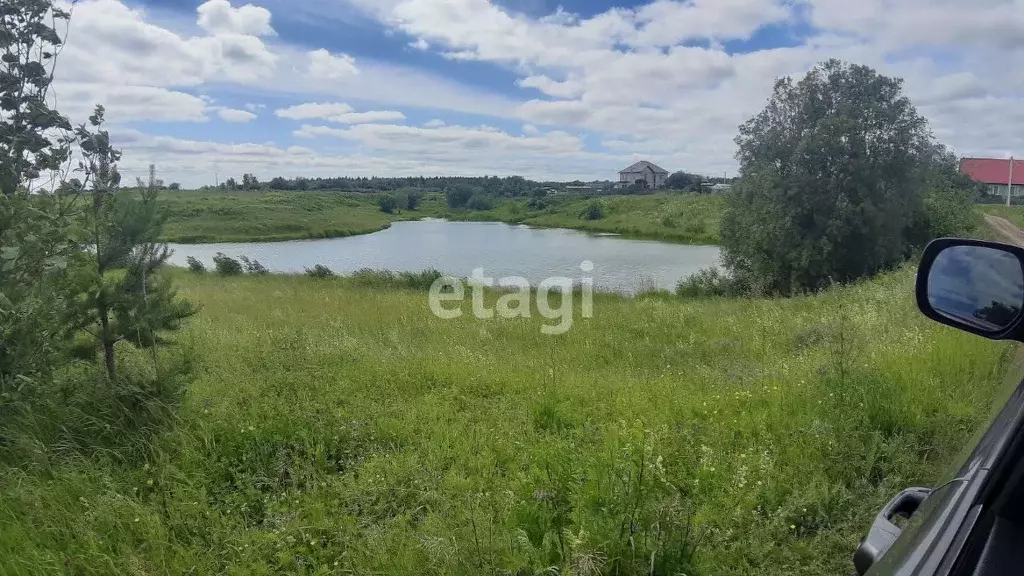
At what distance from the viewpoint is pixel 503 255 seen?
37.2 m

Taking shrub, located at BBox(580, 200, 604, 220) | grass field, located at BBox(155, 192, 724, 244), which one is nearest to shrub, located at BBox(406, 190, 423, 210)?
grass field, located at BBox(155, 192, 724, 244)

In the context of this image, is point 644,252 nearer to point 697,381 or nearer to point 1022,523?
point 697,381

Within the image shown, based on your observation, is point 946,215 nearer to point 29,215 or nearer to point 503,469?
point 503,469

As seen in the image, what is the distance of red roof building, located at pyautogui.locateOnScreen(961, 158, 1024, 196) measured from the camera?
54000 mm

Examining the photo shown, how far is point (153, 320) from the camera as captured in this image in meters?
3.92

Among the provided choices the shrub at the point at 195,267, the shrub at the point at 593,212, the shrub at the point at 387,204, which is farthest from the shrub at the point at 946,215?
the shrub at the point at 387,204

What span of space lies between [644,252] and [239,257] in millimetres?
24799

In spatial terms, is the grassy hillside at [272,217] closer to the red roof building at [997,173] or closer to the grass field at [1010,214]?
the grass field at [1010,214]

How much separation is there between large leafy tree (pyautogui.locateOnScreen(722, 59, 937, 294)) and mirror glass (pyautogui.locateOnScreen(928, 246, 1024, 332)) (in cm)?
1843

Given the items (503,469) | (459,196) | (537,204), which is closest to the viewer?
(503,469)

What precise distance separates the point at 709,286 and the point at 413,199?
65685mm

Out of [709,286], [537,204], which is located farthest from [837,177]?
[537,204]

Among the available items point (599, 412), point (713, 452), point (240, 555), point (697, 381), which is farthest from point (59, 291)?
point (697, 381)

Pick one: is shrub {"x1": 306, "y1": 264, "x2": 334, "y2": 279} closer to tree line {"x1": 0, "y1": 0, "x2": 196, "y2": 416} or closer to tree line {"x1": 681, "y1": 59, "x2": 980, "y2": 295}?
tree line {"x1": 681, "y1": 59, "x2": 980, "y2": 295}
